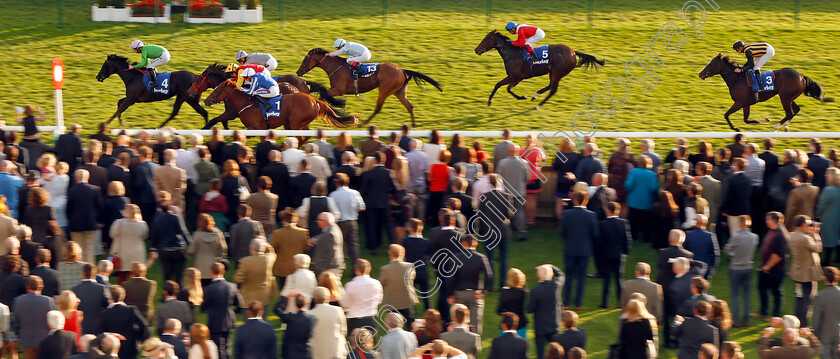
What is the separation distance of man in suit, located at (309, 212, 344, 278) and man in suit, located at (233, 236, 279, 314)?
24.4 inches

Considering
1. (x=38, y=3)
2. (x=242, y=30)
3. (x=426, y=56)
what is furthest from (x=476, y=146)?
(x=38, y=3)

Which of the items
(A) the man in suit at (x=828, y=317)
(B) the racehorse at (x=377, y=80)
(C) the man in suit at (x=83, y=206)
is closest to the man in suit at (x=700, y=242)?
(A) the man in suit at (x=828, y=317)

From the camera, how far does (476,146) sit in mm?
12500

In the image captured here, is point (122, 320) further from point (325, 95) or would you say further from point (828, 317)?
point (325, 95)

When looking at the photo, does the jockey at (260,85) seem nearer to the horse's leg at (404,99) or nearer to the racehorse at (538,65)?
the horse's leg at (404,99)

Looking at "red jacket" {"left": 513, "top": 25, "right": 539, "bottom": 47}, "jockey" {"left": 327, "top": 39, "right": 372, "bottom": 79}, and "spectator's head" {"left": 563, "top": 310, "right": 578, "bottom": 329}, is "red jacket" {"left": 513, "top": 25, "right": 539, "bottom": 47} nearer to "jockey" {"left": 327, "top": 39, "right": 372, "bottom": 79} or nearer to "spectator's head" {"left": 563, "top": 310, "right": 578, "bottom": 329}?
"jockey" {"left": 327, "top": 39, "right": 372, "bottom": 79}

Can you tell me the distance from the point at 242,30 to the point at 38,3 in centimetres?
515

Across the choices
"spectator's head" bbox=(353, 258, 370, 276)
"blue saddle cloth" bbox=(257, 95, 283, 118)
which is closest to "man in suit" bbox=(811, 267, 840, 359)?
"spectator's head" bbox=(353, 258, 370, 276)

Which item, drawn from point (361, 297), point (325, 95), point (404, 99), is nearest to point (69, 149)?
point (325, 95)

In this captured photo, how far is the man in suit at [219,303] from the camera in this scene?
878cm

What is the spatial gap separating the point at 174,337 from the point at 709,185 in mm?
6153

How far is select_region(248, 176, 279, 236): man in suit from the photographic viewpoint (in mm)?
10938

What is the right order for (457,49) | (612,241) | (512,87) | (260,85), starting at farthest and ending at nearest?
(457,49) < (512,87) < (260,85) < (612,241)

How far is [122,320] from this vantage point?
332 inches
